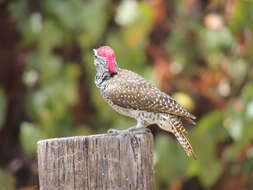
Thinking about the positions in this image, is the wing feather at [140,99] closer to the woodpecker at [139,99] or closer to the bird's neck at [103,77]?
the woodpecker at [139,99]

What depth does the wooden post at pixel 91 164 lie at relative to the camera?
3326mm

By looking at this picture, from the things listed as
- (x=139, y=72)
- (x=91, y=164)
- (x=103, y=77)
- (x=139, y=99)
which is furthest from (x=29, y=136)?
(x=91, y=164)

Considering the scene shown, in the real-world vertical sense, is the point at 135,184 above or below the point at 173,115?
below

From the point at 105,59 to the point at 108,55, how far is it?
0.26ft

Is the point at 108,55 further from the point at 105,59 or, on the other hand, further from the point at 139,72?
the point at 139,72

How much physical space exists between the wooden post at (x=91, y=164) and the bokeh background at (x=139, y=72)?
3.12 metres

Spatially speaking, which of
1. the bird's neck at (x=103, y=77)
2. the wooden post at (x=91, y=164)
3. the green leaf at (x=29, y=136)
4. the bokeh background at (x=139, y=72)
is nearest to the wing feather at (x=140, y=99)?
the bird's neck at (x=103, y=77)

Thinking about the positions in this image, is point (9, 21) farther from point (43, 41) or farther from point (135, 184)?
point (135, 184)

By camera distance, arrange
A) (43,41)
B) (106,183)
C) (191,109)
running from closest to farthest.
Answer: (106,183) < (43,41) < (191,109)

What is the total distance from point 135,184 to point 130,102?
1.21 m

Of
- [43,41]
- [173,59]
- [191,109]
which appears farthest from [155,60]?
[43,41]

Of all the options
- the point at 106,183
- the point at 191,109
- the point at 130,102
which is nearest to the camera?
the point at 106,183

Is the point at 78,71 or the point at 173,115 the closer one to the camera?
the point at 173,115

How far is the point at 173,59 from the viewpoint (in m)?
7.71
